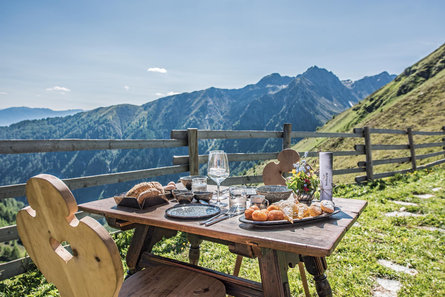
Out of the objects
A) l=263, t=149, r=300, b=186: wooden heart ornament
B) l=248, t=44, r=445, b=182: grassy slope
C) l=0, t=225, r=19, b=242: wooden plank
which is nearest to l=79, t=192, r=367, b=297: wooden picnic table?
l=263, t=149, r=300, b=186: wooden heart ornament

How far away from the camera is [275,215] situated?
4.48ft

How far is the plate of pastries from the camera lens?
1330 mm

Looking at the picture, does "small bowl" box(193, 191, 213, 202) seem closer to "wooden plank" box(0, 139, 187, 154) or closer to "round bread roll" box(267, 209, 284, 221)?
"round bread roll" box(267, 209, 284, 221)

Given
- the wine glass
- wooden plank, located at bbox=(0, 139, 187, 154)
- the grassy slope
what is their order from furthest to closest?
the grassy slope, wooden plank, located at bbox=(0, 139, 187, 154), the wine glass

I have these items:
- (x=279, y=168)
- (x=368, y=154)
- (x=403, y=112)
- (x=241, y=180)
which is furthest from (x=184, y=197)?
(x=403, y=112)

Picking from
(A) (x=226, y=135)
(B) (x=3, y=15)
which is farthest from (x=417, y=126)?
(B) (x=3, y=15)

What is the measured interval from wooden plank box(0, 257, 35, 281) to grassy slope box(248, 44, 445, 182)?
16.2 m

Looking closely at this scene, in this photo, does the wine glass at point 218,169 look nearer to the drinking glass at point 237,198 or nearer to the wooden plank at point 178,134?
Answer: the drinking glass at point 237,198

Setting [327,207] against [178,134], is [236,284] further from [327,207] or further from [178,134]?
[178,134]

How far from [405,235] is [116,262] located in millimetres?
4042

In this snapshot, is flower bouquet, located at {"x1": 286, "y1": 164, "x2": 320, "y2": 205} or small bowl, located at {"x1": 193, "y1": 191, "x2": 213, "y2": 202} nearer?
flower bouquet, located at {"x1": 286, "y1": 164, "x2": 320, "y2": 205}

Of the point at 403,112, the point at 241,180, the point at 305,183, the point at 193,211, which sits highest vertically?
the point at 403,112

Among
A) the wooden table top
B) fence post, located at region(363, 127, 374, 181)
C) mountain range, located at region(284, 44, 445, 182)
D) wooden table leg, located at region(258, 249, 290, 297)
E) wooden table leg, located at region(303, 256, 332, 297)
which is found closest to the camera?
the wooden table top

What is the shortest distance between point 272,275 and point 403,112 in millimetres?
48387
